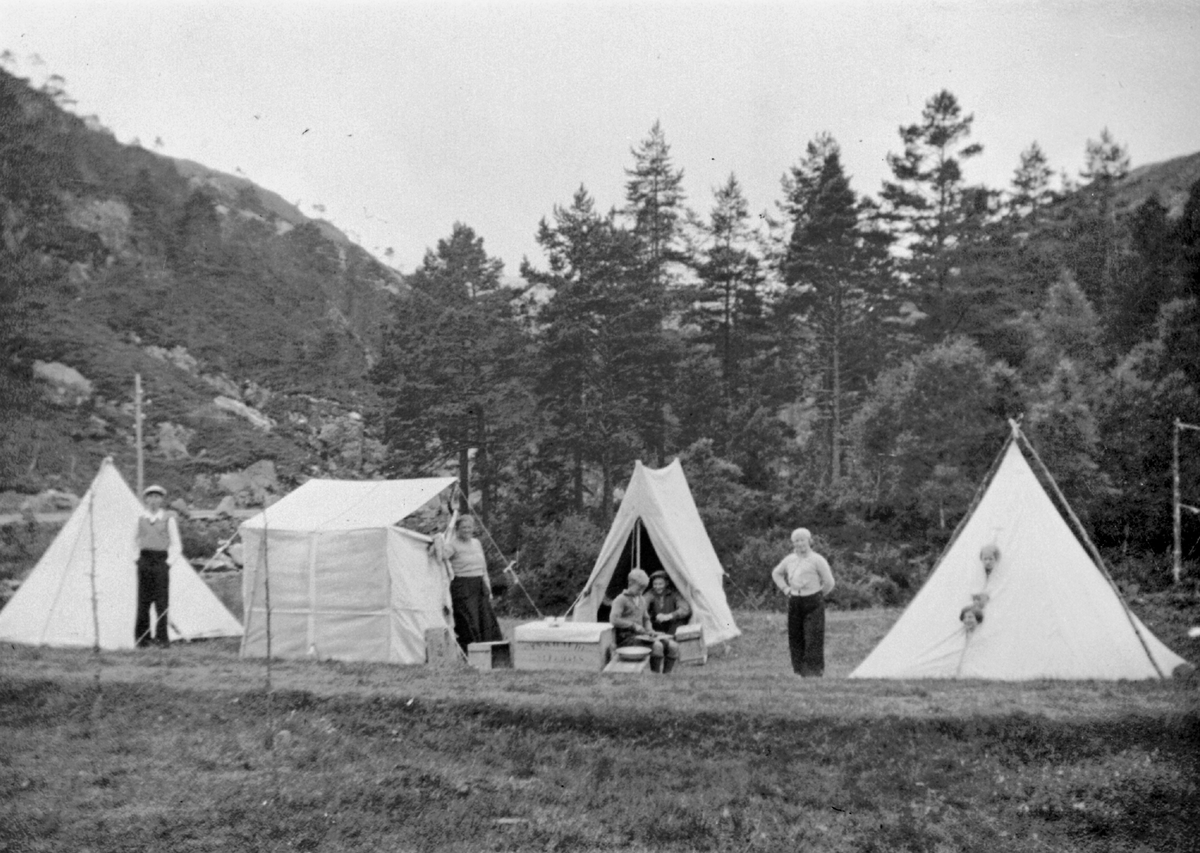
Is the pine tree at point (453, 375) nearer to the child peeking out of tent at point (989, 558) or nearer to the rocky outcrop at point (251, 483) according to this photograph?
the rocky outcrop at point (251, 483)

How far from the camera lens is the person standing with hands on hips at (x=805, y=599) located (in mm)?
7852

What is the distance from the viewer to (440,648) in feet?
29.7

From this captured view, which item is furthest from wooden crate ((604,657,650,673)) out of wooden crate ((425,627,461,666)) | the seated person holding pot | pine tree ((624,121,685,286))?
pine tree ((624,121,685,286))

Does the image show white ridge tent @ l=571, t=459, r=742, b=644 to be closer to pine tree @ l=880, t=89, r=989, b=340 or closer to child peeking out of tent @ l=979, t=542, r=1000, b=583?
child peeking out of tent @ l=979, t=542, r=1000, b=583

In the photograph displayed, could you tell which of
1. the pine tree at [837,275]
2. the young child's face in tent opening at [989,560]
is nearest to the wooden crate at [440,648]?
the young child's face in tent opening at [989,560]

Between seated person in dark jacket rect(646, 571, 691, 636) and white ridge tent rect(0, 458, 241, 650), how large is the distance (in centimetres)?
529

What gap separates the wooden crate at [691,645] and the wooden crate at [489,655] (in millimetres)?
1689

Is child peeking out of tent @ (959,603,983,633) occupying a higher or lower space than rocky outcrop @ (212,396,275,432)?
lower

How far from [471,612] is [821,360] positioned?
65.3 feet

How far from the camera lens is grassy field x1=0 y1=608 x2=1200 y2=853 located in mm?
4969

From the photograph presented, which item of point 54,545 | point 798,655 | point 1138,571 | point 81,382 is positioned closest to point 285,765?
point 798,655

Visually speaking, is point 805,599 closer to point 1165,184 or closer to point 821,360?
point 1165,184

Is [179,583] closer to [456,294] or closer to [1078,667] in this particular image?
[1078,667]

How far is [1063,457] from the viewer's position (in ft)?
55.6
